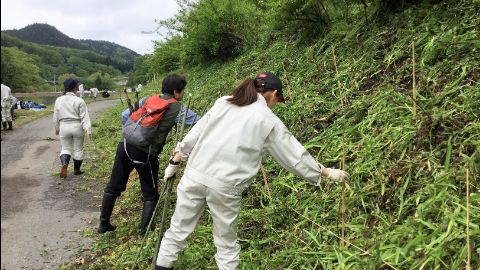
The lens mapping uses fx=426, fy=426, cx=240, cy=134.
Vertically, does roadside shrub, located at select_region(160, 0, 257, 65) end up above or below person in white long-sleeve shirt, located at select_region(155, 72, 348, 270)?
above

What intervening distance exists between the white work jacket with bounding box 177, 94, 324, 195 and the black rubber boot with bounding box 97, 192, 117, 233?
→ 6.78 feet

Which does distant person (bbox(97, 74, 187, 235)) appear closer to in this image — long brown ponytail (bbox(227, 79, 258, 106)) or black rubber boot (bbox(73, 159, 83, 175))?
long brown ponytail (bbox(227, 79, 258, 106))

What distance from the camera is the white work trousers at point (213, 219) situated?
306 centimetres

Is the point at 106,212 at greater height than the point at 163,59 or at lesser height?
lesser

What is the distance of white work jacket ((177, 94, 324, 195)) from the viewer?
9.66 ft

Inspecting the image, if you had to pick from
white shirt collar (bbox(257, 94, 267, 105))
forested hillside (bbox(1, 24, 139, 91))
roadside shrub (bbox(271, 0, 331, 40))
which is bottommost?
forested hillside (bbox(1, 24, 139, 91))

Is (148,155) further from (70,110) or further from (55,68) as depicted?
(55,68)

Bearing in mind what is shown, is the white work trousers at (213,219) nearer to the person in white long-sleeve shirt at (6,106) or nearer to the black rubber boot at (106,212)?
the black rubber boot at (106,212)

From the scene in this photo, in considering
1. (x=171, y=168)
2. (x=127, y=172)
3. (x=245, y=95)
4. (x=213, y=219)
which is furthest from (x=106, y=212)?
(x=245, y=95)

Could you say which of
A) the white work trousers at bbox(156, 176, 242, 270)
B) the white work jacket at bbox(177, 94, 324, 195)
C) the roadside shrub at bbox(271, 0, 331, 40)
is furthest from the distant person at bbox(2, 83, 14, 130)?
the white work jacket at bbox(177, 94, 324, 195)

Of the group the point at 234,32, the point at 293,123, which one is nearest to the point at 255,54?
the point at 234,32

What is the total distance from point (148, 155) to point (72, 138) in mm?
3782

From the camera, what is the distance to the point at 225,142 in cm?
296

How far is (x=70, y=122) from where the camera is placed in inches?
295
